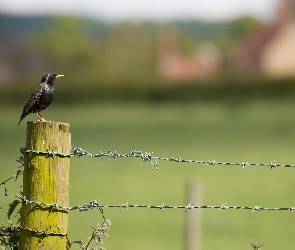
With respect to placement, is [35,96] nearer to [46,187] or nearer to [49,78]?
[49,78]

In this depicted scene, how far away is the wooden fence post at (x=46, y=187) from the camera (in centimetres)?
419

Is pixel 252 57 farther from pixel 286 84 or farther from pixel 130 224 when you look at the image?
pixel 130 224

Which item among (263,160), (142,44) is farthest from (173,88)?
(142,44)

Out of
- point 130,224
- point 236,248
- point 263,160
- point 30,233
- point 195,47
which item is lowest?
point 30,233

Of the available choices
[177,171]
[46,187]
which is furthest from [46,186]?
[177,171]

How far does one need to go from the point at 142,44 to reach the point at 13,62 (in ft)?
87.0

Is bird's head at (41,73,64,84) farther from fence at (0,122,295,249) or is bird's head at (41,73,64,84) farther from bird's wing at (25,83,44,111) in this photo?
fence at (0,122,295,249)

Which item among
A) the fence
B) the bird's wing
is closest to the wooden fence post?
the fence

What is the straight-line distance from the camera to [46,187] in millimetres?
4195

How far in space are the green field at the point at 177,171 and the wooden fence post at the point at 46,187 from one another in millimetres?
340

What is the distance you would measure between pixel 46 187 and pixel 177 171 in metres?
19.1

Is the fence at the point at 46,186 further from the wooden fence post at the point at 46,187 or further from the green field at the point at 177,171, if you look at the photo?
the green field at the point at 177,171

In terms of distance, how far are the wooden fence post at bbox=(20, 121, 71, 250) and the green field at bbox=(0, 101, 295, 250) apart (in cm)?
34

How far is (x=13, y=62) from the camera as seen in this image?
93.1 meters
